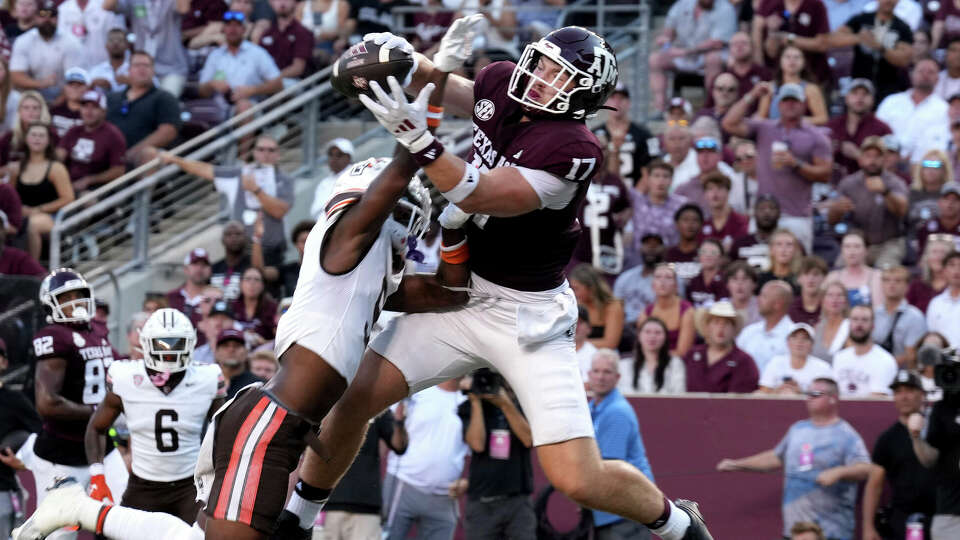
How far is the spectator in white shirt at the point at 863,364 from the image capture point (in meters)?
10.3

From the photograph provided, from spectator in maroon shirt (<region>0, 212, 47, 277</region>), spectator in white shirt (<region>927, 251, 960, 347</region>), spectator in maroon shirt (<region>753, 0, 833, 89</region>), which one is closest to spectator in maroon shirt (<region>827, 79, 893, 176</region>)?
spectator in maroon shirt (<region>753, 0, 833, 89</region>)

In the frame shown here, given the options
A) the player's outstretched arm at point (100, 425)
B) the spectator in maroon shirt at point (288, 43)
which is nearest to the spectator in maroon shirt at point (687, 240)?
the player's outstretched arm at point (100, 425)

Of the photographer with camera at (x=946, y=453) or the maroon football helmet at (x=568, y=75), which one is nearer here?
the maroon football helmet at (x=568, y=75)

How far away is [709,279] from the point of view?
11422mm

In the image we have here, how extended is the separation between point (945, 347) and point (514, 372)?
4.56m

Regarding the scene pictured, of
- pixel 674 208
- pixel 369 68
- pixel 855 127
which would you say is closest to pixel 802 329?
pixel 674 208


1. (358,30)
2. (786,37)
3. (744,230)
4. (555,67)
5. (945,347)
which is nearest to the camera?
(555,67)

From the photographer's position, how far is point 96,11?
15.5m

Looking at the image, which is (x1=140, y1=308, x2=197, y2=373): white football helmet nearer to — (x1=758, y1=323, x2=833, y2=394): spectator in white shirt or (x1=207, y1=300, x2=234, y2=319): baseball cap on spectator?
(x1=207, y1=300, x2=234, y2=319): baseball cap on spectator

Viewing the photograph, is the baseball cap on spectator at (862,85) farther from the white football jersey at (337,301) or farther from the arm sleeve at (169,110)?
the white football jersey at (337,301)

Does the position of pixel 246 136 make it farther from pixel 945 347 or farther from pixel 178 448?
pixel 945 347

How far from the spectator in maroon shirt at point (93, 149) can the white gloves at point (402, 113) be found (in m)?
8.65

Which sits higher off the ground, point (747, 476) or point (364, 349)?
point (364, 349)

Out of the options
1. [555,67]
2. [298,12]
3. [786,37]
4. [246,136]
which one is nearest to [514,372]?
[555,67]
